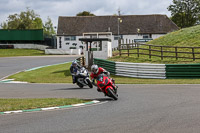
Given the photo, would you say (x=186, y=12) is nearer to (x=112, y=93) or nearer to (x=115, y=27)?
(x=115, y=27)

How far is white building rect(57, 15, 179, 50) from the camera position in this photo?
81.6m

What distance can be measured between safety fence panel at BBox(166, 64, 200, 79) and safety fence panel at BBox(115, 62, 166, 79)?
454 millimetres

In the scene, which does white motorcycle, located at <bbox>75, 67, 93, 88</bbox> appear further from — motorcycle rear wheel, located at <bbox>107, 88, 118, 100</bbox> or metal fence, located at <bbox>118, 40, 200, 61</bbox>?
metal fence, located at <bbox>118, 40, 200, 61</bbox>

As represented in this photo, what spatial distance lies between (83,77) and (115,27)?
64550mm

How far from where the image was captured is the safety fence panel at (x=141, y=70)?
25531 mm

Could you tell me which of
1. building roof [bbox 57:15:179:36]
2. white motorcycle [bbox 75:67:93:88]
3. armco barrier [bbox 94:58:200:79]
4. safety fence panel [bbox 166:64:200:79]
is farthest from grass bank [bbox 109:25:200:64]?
building roof [bbox 57:15:179:36]

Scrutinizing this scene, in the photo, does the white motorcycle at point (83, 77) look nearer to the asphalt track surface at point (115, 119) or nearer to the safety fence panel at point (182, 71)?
the asphalt track surface at point (115, 119)

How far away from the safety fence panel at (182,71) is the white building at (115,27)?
55.7 meters

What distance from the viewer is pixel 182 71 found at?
25188 millimetres

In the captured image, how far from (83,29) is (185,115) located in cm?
7513

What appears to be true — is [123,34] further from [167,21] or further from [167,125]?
[167,125]

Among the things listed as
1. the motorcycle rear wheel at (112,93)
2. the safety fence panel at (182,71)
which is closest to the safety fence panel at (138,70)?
the safety fence panel at (182,71)

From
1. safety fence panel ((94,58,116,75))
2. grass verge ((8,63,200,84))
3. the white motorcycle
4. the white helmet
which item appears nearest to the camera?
the white helmet

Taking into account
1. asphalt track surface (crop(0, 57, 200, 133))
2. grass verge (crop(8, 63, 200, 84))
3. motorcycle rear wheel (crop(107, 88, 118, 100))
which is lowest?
grass verge (crop(8, 63, 200, 84))
